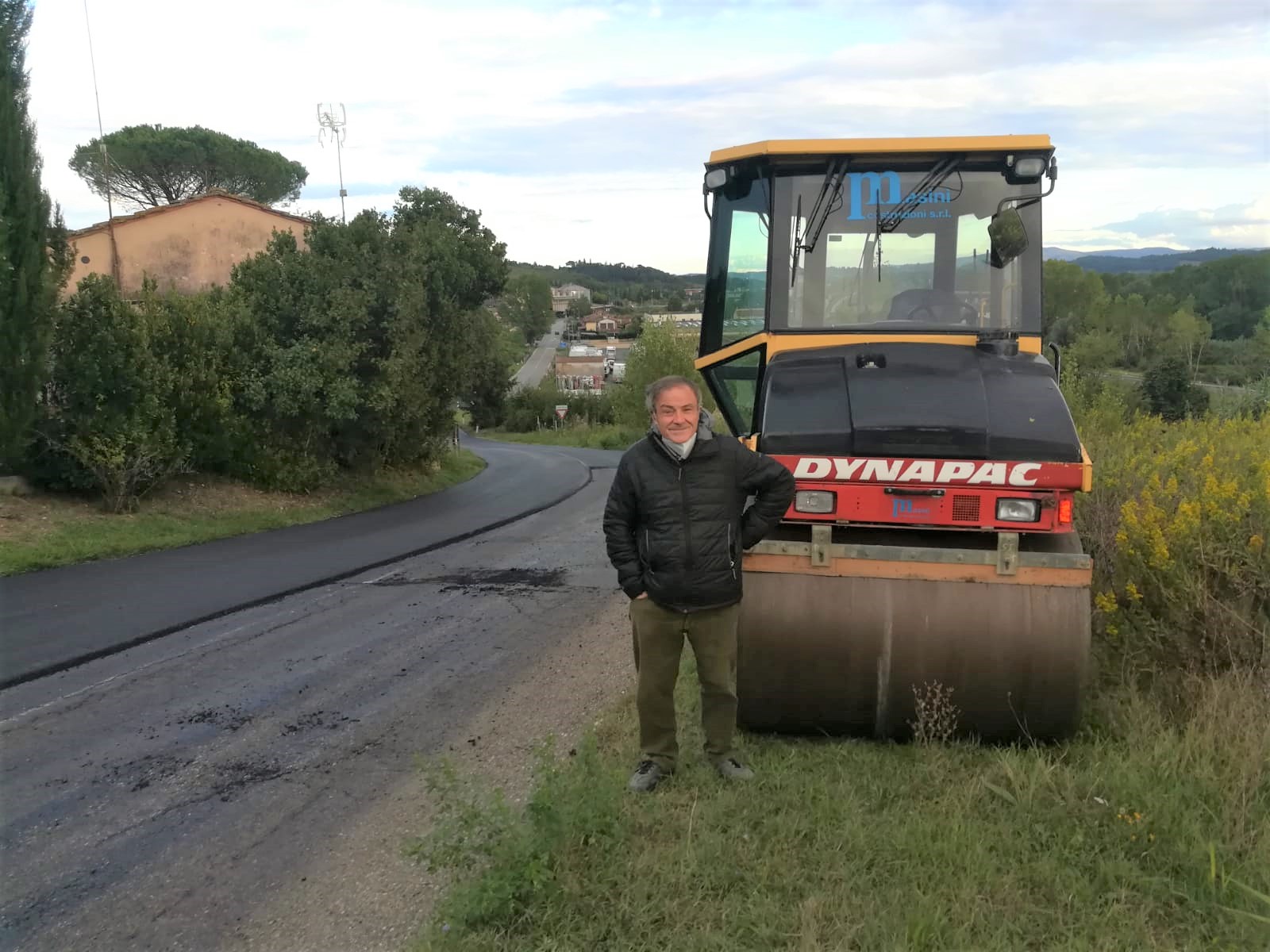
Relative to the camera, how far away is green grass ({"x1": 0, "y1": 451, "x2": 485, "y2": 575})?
11.8m

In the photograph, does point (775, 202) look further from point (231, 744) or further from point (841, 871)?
point (231, 744)

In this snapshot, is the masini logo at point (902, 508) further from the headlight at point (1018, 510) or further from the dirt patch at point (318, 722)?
the dirt patch at point (318, 722)

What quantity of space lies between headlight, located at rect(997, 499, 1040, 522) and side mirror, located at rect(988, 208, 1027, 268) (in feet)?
4.98

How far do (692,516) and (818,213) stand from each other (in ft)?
7.13

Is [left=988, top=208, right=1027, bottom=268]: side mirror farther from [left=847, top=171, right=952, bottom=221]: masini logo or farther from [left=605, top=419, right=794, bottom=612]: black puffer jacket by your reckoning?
[left=605, top=419, right=794, bottom=612]: black puffer jacket

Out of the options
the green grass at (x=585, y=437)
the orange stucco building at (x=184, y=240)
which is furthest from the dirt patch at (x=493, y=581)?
the green grass at (x=585, y=437)

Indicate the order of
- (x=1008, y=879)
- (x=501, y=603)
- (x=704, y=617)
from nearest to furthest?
(x=1008, y=879)
(x=704, y=617)
(x=501, y=603)

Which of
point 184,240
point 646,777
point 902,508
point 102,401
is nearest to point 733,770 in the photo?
point 646,777

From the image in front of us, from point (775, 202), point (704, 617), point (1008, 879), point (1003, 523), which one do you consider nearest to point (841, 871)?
point (1008, 879)

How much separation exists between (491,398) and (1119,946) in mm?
49309

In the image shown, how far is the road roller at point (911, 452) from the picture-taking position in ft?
13.6

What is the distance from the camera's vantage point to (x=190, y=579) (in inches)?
416

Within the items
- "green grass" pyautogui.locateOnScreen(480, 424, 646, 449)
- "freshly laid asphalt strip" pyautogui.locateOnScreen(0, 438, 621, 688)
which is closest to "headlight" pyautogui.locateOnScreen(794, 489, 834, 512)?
"freshly laid asphalt strip" pyautogui.locateOnScreen(0, 438, 621, 688)

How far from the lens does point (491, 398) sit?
51.2 meters
